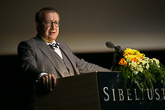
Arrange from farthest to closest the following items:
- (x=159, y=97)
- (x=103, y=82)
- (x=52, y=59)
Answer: (x=52, y=59), (x=159, y=97), (x=103, y=82)

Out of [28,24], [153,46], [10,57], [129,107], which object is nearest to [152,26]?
[153,46]

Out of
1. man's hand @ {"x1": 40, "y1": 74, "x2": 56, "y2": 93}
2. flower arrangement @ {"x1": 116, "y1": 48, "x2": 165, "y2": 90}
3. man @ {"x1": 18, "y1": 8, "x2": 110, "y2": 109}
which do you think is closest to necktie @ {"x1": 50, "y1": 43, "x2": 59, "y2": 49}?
man @ {"x1": 18, "y1": 8, "x2": 110, "y2": 109}

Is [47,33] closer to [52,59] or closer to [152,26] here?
[52,59]

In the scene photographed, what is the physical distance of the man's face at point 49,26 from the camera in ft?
9.80

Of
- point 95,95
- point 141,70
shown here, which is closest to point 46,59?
point 95,95

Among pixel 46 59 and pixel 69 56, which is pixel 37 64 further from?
pixel 69 56

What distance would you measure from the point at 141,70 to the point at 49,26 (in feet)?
3.67

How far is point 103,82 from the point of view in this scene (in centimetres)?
217

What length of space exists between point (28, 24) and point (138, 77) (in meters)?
2.06

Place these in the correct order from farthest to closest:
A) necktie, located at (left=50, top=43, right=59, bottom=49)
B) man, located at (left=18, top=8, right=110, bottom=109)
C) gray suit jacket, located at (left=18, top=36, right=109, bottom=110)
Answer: necktie, located at (left=50, top=43, right=59, bottom=49) < gray suit jacket, located at (left=18, top=36, right=109, bottom=110) < man, located at (left=18, top=8, right=110, bottom=109)

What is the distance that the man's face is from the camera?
2.99 m

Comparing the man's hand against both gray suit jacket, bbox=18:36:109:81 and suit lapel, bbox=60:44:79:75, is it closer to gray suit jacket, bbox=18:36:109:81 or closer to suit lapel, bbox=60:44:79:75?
gray suit jacket, bbox=18:36:109:81

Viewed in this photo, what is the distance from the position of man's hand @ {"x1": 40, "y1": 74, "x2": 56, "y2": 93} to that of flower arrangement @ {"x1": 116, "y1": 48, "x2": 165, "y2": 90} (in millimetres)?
510

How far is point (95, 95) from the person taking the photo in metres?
2.12
